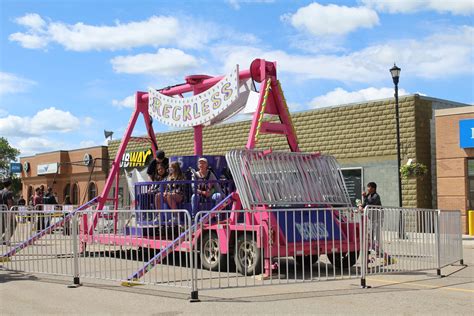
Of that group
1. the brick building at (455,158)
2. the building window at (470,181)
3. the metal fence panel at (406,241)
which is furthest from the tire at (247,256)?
the building window at (470,181)

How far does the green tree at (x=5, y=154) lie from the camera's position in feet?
328

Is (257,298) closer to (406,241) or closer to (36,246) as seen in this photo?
(406,241)

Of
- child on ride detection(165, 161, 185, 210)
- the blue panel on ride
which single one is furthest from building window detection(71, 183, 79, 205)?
the blue panel on ride

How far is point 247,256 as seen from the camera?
10.6 meters

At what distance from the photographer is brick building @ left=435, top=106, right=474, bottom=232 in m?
22.7

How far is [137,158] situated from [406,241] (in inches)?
1155

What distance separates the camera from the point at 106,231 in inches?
497

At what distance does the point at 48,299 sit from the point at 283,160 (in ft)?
17.7

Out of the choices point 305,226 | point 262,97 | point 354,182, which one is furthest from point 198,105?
point 354,182

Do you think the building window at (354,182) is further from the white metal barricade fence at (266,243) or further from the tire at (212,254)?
the tire at (212,254)

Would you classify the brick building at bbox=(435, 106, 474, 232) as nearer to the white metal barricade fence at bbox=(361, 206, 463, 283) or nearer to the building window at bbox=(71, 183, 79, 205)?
the white metal barricade fence at bbox=(361, 206, 463, 283)

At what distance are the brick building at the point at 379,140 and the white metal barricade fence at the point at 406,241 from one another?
43.5ft

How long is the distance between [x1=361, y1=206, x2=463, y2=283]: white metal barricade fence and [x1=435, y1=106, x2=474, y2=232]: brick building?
12.4 m

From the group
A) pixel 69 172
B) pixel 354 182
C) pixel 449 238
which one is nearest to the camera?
pixel 449 238
